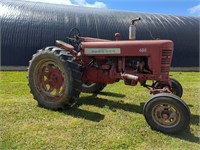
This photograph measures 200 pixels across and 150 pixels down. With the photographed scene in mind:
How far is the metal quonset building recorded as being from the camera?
15.0 meters

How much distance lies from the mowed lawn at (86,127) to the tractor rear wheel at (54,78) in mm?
248

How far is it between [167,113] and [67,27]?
42.0 ft

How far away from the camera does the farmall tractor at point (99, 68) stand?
5.15 m

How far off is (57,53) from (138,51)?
1.69 metres

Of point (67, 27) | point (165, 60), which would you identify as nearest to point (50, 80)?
point (165, 60)

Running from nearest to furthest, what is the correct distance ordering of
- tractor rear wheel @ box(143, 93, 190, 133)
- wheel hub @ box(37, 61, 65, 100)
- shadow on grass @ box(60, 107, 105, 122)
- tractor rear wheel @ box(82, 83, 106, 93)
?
tractor rear wheel @ box(143, 93, 190, 133), shadow on grass @ box(60, 107, 105, 122), wheel hub @ box(37, 61, 65, 100), tractor rear wheel @ box(82, 83, 106, 93)

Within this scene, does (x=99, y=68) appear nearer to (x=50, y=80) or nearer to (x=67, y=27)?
(x=50, y=80)

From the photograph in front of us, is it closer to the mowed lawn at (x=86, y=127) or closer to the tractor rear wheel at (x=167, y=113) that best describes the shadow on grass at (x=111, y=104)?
the mowed lawn at (x=86, y=127)

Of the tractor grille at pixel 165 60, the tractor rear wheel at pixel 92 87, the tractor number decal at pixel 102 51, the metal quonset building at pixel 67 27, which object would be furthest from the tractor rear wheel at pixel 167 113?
the metal quonset building at pixel 67 27

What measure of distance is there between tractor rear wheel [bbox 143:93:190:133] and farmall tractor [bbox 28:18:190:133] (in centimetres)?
2

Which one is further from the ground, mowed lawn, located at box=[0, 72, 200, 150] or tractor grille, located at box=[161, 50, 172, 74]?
tractor grille, located at box=[161, 50, 172, 74]

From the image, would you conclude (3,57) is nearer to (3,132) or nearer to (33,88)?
(33,88)

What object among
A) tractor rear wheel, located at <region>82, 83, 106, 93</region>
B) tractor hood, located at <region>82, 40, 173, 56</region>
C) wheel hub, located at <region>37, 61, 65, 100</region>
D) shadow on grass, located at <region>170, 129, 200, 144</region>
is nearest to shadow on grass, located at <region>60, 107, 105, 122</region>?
wheel hub, located at <region>37, 61, 65, 100</region>

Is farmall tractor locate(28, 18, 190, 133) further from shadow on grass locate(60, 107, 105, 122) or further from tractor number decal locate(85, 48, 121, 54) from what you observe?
shadow on grass locate(60, 107, 105, 122)
